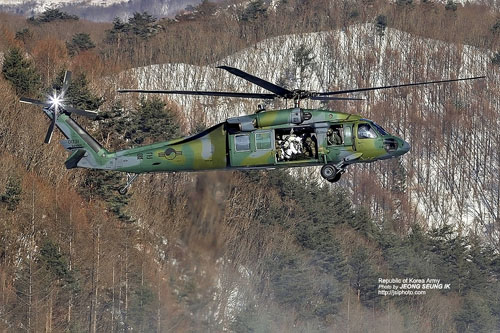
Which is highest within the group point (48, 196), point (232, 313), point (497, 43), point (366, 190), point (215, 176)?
point (497, 43)

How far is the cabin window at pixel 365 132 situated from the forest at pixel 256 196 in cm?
471

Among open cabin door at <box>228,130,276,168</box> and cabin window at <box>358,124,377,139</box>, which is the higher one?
cabin window at <box>358,124,377,139</box>

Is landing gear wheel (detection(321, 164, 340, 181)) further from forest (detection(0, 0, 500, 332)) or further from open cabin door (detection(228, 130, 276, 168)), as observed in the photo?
forest (detection(0, 0, 500, 332))

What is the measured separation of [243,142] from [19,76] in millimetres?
46475

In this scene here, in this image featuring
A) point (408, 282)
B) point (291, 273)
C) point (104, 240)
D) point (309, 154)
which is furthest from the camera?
point (408, 282)

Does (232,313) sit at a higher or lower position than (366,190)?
lower

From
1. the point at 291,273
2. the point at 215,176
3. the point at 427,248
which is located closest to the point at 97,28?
the point at 427,248

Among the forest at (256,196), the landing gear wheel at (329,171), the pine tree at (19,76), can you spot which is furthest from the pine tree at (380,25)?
the landing gear wheel at (329,171)

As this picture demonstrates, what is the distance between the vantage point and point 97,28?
15362cm

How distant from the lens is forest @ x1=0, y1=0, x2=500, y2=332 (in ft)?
152

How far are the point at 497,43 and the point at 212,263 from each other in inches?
4624

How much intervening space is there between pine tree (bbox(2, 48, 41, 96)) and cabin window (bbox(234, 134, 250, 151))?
4528cm

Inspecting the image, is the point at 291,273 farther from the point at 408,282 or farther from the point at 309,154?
the point at 309,154

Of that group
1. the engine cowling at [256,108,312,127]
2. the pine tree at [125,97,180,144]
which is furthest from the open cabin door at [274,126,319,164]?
the pine tree at [125,97,180,144]
